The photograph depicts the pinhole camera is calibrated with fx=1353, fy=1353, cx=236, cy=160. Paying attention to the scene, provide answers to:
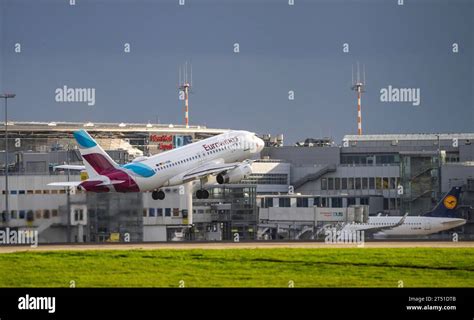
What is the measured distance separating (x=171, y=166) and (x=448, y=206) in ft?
121

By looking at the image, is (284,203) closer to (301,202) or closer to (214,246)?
(301,202)

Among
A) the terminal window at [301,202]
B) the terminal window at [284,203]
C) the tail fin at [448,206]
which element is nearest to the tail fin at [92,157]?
the tail fin at [448,206]

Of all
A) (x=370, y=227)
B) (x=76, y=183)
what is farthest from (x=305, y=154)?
(x=76, y=183)

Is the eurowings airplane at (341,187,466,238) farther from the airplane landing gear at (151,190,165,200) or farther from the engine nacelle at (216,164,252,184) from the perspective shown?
the airplane landing gear at (151,190,165,200)

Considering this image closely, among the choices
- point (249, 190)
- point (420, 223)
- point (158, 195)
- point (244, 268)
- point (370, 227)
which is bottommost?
point (244, 268)

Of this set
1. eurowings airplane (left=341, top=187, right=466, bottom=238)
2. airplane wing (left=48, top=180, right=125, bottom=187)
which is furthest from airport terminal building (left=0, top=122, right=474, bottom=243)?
eurowings airplane (left=341, top=187, right=466, bottom=238)

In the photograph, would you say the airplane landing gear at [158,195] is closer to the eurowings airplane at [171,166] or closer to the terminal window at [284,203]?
the eurowings airplane at [171,166]

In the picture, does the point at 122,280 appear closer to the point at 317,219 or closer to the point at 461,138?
the point at 317,219

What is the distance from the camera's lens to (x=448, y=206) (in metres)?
112

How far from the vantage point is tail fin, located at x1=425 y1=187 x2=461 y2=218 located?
11194 cm

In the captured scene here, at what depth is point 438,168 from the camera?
125m

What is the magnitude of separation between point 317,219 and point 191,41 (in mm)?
36260

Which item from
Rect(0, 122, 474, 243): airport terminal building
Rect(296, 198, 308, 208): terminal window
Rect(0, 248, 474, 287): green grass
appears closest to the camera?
Rect(0, 248, 474, 287): green grass

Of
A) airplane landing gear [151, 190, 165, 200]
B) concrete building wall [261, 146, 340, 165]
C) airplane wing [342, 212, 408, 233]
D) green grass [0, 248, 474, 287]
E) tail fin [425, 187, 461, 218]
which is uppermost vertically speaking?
concrete building wall [261, 146, 340, 165]
